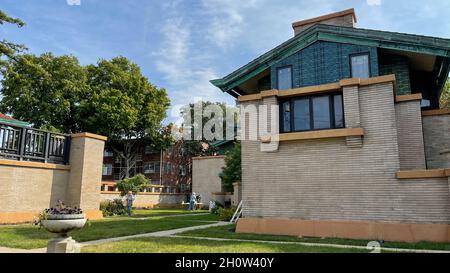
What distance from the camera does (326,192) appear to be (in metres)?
10.7

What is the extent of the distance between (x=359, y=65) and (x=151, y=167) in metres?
37.5

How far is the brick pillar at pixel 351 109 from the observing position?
10566 mm

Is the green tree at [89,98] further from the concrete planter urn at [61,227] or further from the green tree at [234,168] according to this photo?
the concrete planter urn at [61,227]

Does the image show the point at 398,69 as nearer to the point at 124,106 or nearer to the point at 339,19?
the point at 339,19

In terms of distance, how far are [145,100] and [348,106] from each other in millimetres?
33516

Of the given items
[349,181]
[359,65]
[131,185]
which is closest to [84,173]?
[349,181]

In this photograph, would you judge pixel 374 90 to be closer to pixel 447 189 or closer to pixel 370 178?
pixel 370 178

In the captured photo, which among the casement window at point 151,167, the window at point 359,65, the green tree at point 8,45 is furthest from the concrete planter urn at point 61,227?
the casement window at point 151,167

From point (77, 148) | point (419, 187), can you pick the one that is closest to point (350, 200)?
point (419, 187)

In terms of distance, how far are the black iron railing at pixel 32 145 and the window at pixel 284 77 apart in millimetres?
10277

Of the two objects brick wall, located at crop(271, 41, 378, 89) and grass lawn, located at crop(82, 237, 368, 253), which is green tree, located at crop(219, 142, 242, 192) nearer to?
brick wall, located at crop(271, 41, 378, 89)

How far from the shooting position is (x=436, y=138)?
13172 millimetres

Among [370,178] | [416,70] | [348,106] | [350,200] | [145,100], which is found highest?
[145,100]

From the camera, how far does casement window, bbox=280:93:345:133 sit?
11.4 m
